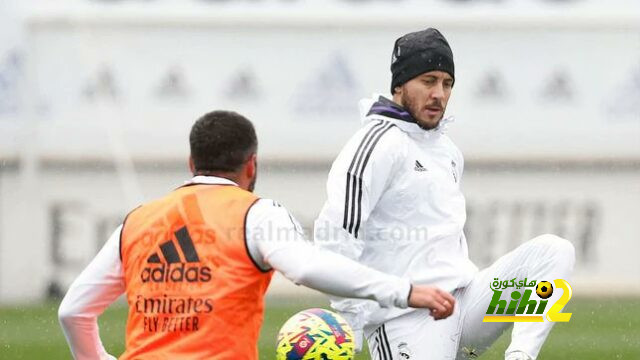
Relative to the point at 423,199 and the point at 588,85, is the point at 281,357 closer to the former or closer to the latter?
the point at 423,199

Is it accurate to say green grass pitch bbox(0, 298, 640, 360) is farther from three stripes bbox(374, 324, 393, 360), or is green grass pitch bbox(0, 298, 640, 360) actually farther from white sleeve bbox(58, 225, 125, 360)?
white sleeve bbox(58, 225, 125, 360)

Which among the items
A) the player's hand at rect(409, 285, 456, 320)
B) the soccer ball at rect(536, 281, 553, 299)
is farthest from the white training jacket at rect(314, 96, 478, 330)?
the player's hand at rect(409, 285, 456, 320)

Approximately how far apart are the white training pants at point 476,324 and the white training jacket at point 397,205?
0.07 m

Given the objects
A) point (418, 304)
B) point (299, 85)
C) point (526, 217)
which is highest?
point (418, 304)

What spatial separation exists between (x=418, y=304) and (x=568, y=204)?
1560 centimetres

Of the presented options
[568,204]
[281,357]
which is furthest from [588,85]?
[281,357]

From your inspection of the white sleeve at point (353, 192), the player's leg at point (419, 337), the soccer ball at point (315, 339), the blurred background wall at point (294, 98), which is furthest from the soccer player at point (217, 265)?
the blurred background wall at point (294, 98)

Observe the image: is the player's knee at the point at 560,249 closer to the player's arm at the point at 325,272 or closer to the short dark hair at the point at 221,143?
the player's arm at the point at 325,272

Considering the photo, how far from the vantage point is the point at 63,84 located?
2170 centimetres

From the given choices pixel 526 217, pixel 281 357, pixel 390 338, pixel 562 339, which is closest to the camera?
pixel 281 357

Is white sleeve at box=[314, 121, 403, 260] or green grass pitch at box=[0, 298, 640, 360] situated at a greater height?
white sleeve at box=[314, 121, 403, 260]

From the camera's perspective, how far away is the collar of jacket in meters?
7.40

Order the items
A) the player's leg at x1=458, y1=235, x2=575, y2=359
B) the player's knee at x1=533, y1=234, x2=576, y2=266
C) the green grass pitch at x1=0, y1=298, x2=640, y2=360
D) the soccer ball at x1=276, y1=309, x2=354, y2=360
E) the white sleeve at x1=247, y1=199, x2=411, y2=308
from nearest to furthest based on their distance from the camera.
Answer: the white sleeve at x1=247, y1=199, x2=411, y2=308, the soccer ball at x1=276, y1=309, x2=354, y2=360, the player's leg at x1=458, y1=235, x2=575, y2=359, the player's knee at x1=533, y1=234, x2=576, y2=266, the green grass pitch at x1=0, y1=298, x2=640, y2=360

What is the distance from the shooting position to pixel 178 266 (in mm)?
5715
